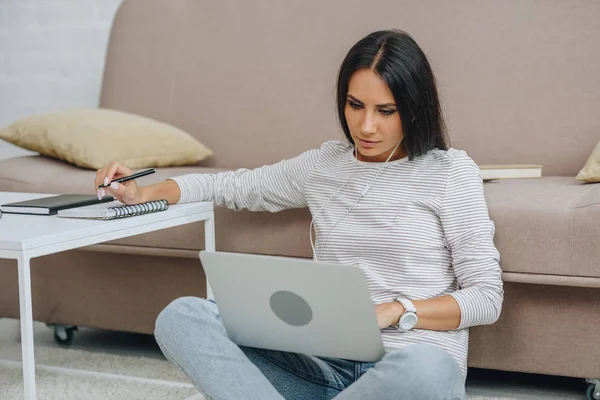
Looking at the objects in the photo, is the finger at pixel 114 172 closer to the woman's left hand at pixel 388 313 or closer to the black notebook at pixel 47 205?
the black notebook at pixel 47 205

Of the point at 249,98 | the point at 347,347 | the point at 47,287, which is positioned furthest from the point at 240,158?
the point at 347,347

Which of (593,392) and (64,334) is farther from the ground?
(593,392)

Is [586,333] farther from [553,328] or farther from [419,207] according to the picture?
[419,207]

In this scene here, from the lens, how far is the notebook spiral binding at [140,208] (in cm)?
155

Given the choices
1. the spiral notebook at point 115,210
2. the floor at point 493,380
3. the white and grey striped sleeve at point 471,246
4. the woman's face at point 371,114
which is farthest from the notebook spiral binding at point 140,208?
the floor at point 493,380

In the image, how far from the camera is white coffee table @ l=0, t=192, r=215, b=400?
1.33 metres

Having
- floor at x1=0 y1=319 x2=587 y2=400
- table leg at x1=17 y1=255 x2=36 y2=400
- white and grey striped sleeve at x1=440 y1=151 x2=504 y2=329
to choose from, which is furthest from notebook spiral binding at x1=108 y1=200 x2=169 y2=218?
floor at x1=0 y1=319 x2=587 y2=400

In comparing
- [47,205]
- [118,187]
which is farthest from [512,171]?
[47,205]

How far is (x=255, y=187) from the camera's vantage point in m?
1.70

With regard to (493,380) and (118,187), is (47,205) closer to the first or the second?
(118,187)

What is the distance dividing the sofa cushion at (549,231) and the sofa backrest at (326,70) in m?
0.49

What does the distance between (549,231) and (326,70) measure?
939mm

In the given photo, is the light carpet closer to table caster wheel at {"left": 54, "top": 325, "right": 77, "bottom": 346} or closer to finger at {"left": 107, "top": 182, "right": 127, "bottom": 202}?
table caster wheel at {"left": 54, "top": 325, "right": 77, "bottom": 346}

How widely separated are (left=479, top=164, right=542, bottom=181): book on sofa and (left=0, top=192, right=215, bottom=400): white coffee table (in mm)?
582
